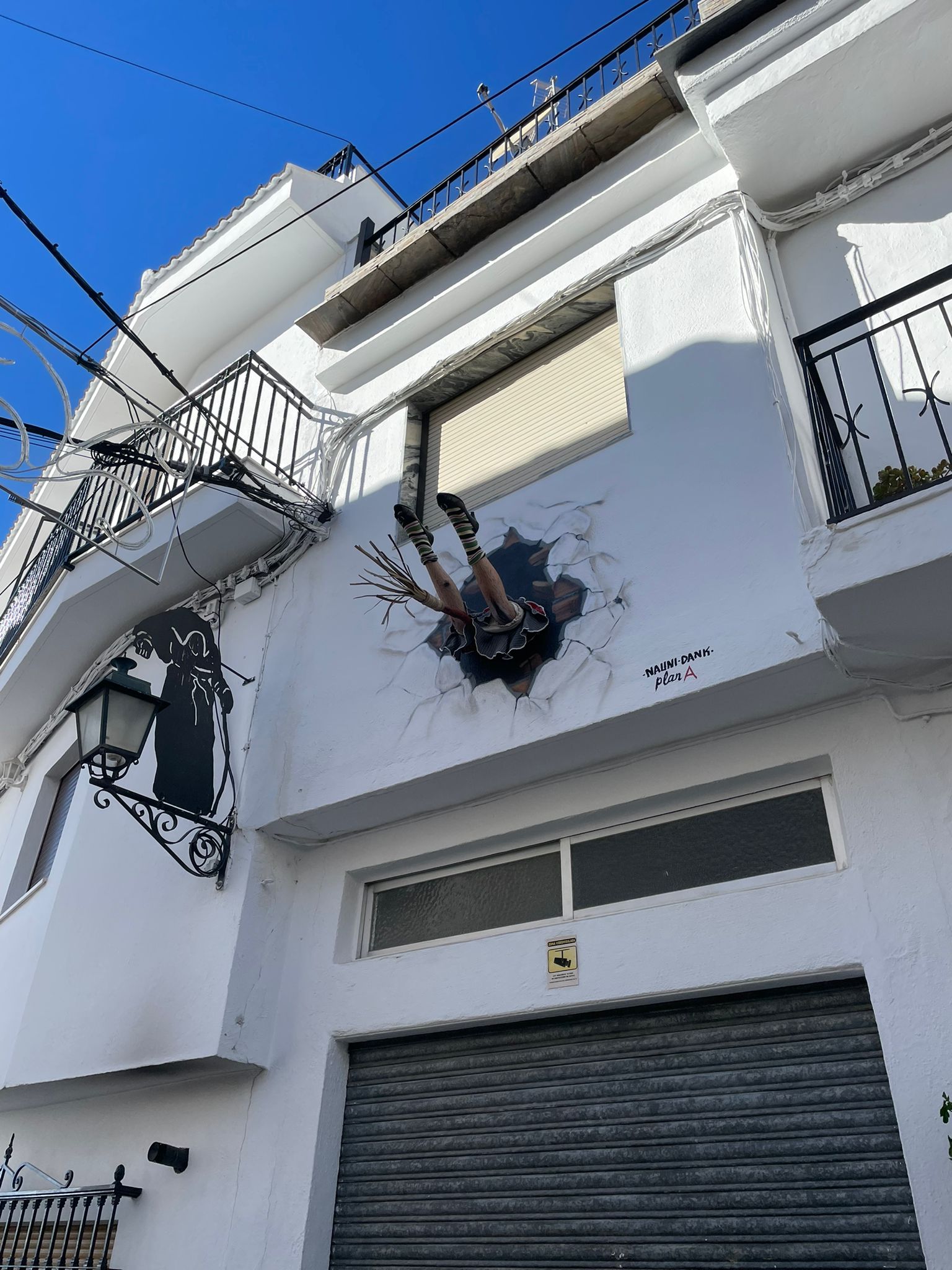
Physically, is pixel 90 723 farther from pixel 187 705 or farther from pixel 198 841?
pixel 198 841

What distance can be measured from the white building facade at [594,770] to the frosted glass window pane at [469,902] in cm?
2

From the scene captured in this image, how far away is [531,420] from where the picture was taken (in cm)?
678

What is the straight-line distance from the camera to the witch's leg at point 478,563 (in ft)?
16.4

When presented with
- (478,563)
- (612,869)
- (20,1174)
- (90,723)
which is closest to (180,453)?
(90,723)

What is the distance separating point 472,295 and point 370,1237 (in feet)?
20.0

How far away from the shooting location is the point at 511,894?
539cm

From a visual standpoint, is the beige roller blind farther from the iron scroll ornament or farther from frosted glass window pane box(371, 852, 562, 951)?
the iron scroll ornament

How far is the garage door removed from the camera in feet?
12.5

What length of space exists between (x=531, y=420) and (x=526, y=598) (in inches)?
65.9

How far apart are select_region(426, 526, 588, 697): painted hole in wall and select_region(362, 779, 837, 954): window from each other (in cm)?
95

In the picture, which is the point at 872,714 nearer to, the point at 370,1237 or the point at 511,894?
the point at 511,894

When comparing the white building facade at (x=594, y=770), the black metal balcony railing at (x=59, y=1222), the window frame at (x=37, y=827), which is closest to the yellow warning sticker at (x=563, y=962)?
the white building facade at (x=594, y=770)

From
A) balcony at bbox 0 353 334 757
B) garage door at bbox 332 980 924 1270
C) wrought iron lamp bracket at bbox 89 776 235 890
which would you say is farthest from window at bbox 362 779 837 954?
balcony at bbox 0 353 334 757

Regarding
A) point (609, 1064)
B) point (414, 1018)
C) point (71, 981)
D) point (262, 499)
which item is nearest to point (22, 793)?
point (71, 981)
